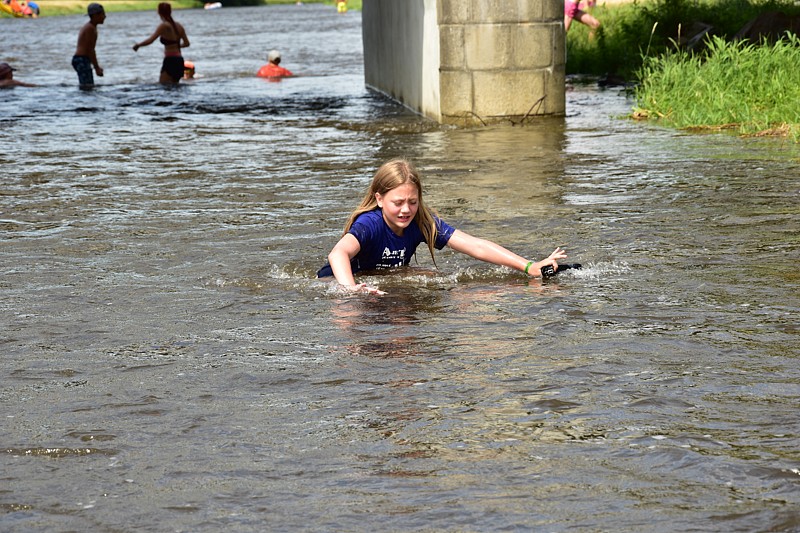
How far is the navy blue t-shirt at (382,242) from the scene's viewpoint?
7.09 meters

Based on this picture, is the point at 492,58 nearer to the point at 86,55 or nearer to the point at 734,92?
the point at 734,92

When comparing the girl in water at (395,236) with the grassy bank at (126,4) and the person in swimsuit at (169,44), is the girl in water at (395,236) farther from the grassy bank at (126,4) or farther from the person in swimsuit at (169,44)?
the grassy bank at (126,4)

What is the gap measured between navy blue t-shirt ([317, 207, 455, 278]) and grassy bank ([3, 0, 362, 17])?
79.7m

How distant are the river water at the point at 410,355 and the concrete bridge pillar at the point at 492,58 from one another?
10.8ft

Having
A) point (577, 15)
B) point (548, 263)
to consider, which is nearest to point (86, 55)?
point (577, 15)

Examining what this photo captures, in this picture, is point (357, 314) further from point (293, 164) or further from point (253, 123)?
point (253, 123)

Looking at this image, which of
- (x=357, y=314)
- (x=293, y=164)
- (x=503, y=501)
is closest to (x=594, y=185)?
(x=293, y=164)

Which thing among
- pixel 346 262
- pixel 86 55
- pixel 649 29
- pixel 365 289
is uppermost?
pixel 649 29

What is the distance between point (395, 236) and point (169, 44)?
696 inches

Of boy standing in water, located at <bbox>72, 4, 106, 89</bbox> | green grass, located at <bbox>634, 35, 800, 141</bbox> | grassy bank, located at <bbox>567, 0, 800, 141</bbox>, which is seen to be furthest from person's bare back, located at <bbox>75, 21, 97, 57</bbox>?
green grass, located at <bbox>634, 35, 800, 141</bbox>

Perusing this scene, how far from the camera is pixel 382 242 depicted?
23.5 ft

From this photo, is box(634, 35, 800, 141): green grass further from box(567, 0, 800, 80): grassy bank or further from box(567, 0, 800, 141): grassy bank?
box(567, 0, 800, 80): grassy bank

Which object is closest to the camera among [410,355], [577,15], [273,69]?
[410,355]

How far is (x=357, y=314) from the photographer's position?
631 cm
